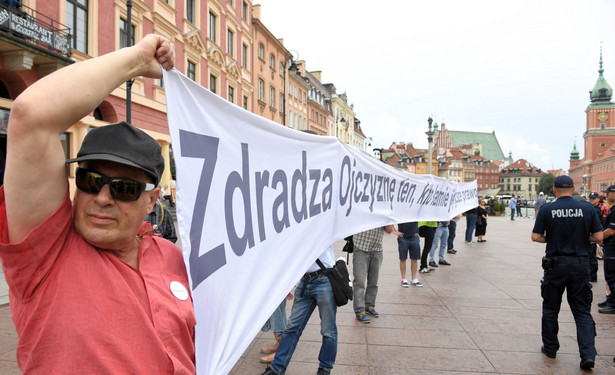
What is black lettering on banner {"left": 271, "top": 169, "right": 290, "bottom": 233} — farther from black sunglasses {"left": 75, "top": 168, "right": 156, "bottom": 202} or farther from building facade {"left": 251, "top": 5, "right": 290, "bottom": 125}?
building facade {"left": 251, "top": 5, "right": 290, "bottom": 125}

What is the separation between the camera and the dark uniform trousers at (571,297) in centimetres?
429

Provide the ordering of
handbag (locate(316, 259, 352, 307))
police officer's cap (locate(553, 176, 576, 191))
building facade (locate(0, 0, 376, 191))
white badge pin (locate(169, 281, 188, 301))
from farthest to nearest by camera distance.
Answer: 1. building facade (locate(0, 0, 376, 191))
2. police officer's cap (locate(553, 176, 576, 191))
3. handbag (locate(316, 259, 352, 307))
4. white badge pin (locate(169, 281, 188, 301))

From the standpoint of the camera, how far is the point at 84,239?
129 centimetres

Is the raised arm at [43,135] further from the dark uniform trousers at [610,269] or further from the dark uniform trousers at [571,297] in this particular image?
the dark uniform trousers at [610,269]

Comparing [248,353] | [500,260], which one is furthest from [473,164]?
[248,353]

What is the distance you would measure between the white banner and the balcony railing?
41.2ft

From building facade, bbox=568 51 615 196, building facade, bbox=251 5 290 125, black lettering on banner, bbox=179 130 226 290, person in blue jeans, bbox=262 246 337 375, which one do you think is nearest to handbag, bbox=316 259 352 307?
person in blue jeans, bbox=262 246 337 375

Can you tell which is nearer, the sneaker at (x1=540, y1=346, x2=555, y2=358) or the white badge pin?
the white badge pin

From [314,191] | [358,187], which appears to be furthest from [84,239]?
[358,187]

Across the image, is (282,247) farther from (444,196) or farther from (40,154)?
(444,196)

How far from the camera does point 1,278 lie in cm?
727

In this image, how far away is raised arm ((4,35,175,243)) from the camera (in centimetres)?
108

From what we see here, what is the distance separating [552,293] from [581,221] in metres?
0.89

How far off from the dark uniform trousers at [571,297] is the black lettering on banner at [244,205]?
3967 mm
